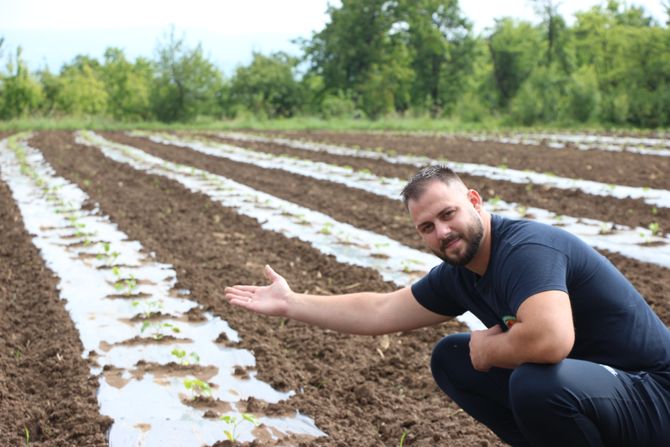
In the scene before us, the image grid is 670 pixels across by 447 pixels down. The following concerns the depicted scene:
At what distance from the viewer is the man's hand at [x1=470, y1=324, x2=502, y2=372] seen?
2.40 m

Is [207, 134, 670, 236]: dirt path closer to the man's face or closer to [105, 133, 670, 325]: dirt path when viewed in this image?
[105, 133, 670, 325]: dirt path

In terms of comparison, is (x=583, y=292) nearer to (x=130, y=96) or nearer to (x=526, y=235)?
(x=526, y=235)

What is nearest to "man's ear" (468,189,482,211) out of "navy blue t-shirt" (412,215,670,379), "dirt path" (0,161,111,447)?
"navy blue t-shirt" (412,215,670,379)

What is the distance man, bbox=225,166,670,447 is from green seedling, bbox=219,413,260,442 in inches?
40.1

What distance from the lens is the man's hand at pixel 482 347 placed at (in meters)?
2.40

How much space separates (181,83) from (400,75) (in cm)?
1186

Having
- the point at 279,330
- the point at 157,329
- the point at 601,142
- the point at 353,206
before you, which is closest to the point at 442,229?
the point at 279,330

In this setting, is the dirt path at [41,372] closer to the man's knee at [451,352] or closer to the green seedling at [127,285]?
the green seedling at [127,285]

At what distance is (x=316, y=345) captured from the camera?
167 inches

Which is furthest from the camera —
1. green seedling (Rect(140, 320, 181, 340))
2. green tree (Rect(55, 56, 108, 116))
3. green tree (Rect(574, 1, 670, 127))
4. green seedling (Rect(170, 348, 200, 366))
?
green tree (Rect(55, 56, 108, 116))

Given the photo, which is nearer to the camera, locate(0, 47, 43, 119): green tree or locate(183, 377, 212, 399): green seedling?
locate(183, 377, 212, 399): green seedling

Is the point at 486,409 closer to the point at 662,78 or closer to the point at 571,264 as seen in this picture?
the point at 571,264

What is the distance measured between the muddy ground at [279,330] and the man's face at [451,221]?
1.02 m

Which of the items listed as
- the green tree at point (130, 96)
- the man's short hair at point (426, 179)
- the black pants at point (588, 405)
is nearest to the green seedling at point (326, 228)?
the man's short hair at point (426, 179)
